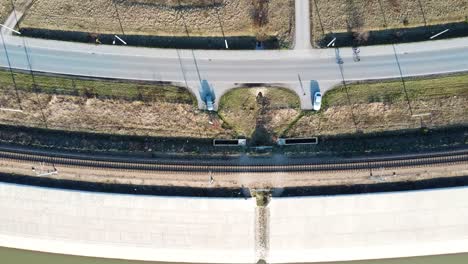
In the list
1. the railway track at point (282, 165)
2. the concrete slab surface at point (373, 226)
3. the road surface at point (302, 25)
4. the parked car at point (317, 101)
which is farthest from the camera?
the road surface at point (302, 25)

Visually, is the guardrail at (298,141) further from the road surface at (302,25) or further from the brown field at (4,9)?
the brown field at (4,9)

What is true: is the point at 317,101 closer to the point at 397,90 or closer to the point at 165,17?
the point at 397,90

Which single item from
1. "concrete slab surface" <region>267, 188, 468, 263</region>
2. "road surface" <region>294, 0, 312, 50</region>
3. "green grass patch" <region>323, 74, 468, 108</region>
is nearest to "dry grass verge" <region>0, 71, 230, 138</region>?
"concrete slab surface" <region>267, 188, 468, 263</region>

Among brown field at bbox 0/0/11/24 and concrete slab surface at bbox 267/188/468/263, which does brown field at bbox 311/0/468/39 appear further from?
brown field at bbox 0/0/11/24

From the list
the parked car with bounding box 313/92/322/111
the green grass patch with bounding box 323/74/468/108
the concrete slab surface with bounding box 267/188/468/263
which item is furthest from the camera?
the green grass patch with bounding box 323/74/468/108

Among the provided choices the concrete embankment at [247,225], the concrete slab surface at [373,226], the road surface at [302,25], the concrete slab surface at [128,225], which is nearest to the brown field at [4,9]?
the concrete slab surface at [128,225]

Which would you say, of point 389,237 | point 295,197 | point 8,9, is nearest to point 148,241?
point 295,197

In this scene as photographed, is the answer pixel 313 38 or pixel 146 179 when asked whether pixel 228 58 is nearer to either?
pixel 313 38
